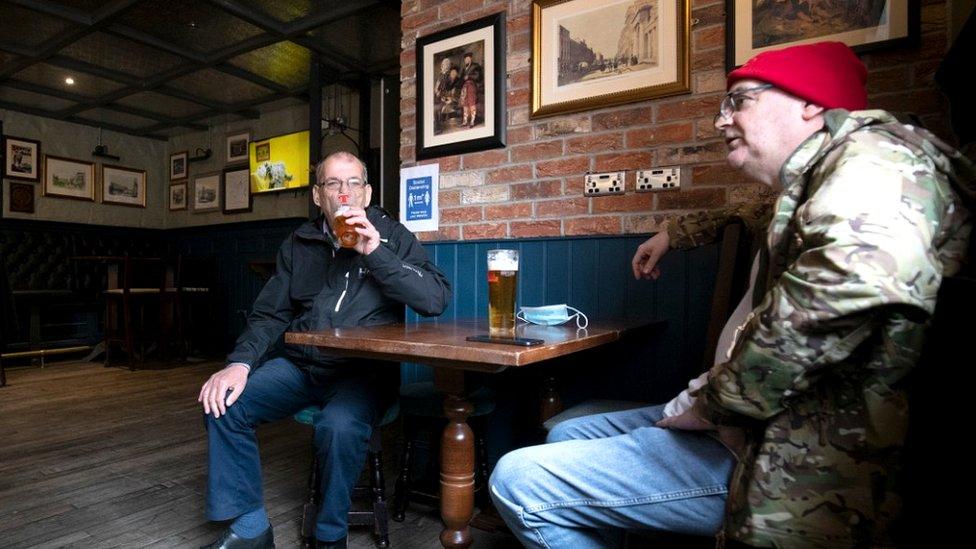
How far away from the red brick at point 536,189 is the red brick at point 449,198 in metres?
0.30

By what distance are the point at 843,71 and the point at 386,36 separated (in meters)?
4.10

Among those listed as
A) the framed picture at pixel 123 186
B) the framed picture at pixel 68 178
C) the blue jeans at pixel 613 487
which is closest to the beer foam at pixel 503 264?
the blue jeans at pixel 613 487

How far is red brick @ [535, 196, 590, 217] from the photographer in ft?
7.03

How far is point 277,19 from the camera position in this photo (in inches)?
162

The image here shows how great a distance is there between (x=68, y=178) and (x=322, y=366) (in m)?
6.96

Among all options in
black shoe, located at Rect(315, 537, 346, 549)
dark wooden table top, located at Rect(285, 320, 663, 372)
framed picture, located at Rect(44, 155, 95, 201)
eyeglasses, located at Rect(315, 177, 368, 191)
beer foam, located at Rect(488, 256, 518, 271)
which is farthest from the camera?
framed picture, located at Rect(44, 155, 95, 201)

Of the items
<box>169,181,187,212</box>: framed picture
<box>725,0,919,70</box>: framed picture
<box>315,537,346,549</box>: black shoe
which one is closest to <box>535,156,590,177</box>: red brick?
<box>725,0,919,70</box>: framed picture

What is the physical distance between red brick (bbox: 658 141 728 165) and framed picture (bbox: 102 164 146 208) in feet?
24.8

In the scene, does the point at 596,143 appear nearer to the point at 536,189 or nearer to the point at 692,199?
the point at 536,189

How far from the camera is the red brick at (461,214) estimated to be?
243 cm

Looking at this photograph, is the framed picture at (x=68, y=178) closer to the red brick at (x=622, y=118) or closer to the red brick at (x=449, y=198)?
the red brick at (x=449, y=198)

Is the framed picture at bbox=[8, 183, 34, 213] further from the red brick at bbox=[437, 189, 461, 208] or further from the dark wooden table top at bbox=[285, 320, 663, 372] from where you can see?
the dark wooden table top at bbox=[285, 320, 663, 372]

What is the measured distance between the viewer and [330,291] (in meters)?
1.90

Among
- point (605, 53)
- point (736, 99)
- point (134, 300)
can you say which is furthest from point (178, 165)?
point (736, 99)
